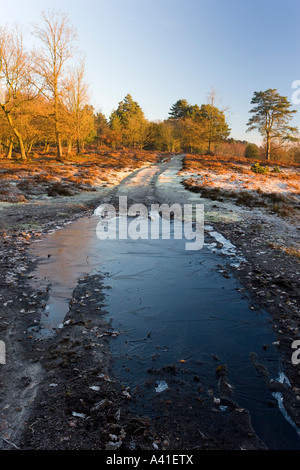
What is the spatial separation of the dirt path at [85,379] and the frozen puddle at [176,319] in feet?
0.67

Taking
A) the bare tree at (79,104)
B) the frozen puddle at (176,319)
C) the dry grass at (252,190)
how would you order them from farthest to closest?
1. the bare tree at (79,104)
2. the dry grass at (252,190)
3. the frozen puddle at (176,319)

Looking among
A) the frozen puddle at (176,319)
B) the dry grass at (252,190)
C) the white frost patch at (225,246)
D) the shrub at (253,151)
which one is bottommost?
the frozen puddle at (176,319)

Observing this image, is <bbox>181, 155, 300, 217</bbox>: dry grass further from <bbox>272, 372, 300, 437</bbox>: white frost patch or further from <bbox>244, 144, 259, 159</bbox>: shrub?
<bbox>244, 144, 259, 159</bbox>: shrub

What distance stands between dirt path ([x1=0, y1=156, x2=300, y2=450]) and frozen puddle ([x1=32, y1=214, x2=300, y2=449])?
203 mm

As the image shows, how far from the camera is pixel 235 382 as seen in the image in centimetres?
373

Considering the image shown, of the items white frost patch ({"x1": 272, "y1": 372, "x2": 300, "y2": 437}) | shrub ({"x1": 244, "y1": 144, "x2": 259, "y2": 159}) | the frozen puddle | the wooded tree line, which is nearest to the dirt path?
white frost patch ({"x1": 272, "y1": 372, "x2": 300, "y2": 437})

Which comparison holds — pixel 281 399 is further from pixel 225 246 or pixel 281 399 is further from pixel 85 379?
pixel 225 246

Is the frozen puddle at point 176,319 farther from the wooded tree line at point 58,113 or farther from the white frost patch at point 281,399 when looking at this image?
the wooded tree line at point 58,113

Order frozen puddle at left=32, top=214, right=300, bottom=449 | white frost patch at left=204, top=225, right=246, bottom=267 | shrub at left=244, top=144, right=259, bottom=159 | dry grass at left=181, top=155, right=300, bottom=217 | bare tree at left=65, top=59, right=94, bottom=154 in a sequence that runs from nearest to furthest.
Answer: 1. frozen puddle at left=32, top=214, right=300, bottom=449
2. white frost patch at left=204, top=225, right=246, bottom=267
3. dry grass at left=181, top=155, right=300, bottom=217
4. bare tree at left=65, top=59, right=94, bottom=154
5. shrub at left=244, top=144, right=259, bottom=159

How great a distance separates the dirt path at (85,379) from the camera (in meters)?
2.94

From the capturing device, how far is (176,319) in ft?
17.0

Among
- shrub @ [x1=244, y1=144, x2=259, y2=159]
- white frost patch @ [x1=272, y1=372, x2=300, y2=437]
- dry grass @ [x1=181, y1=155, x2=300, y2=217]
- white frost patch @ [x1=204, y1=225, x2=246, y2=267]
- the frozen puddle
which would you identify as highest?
shrub @ [x1=244, y1=144, x2=259, y2=159]

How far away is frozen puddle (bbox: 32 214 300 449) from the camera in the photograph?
11.8 ft

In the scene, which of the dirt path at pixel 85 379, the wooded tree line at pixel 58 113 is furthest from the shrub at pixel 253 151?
the dirt path at pixel 85 379
